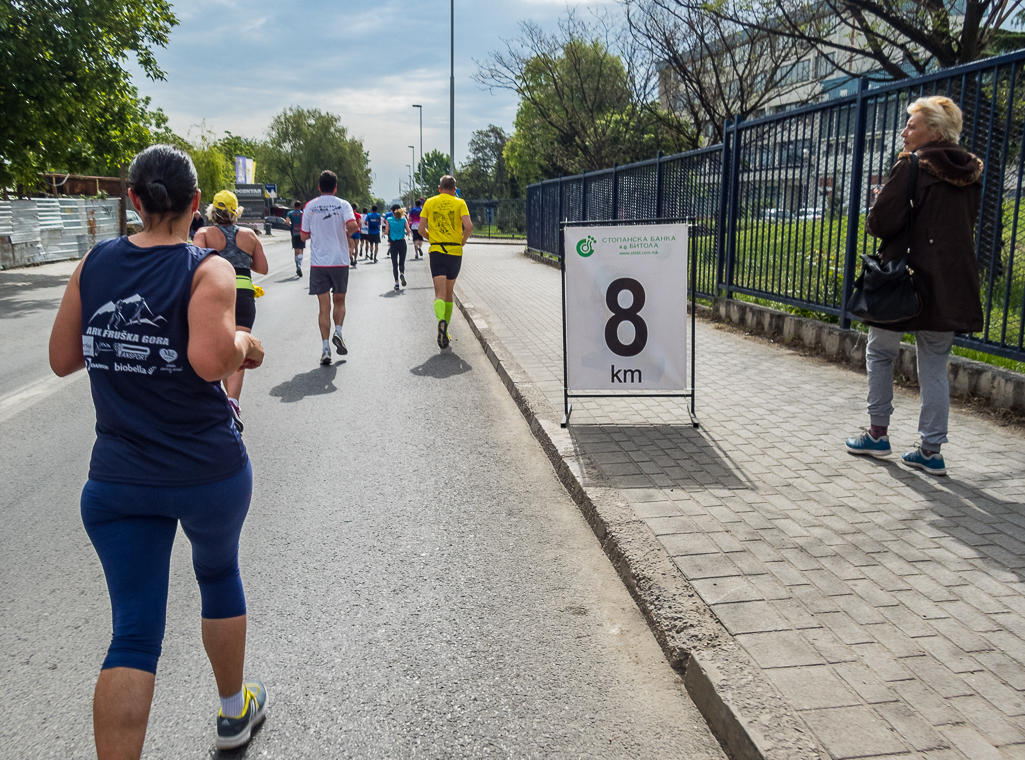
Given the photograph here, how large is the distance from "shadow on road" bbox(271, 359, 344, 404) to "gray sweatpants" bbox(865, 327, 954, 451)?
4.72m

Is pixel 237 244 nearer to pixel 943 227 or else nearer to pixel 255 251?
pixel 255 251

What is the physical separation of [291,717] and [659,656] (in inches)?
52.0

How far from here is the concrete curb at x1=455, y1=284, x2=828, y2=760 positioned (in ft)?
7.97

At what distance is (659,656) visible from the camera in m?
3.11

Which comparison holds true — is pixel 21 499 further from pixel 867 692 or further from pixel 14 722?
pixel 867 692

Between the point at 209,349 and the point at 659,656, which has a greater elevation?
the point at 209,349

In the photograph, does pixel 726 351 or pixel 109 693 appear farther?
pixel 726 351

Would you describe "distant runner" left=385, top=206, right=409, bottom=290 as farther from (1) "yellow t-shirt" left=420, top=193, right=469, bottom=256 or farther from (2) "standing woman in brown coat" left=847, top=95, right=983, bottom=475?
(2) "standing woman in brown coat" left=847, top=95, right=983, bottom=475

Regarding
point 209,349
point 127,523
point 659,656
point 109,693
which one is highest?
point 209,349

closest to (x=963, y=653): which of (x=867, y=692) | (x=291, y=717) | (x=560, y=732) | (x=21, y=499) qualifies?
(x=867, y=692)

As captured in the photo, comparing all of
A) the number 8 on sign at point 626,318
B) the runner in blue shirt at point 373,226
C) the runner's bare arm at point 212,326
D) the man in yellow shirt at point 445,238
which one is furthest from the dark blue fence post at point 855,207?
the runner in blue shirt at point 373,226

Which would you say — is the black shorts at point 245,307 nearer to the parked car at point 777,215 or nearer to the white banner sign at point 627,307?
the white banner sign at point 627,307

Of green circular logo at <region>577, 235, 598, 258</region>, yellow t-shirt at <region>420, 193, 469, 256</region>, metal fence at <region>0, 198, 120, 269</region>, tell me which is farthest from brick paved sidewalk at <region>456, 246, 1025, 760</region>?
metal fence at <region>0, 198, 120, 269</region>

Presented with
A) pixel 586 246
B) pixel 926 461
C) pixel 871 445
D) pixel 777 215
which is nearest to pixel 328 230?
pixel 586 246
